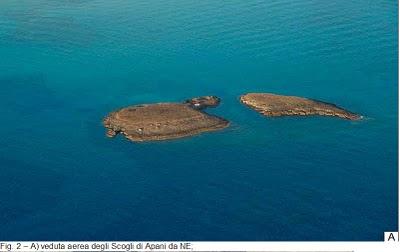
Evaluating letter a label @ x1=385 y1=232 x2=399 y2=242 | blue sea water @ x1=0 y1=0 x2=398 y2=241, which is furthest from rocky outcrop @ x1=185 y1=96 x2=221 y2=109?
letter a label @ x1=385 y1=232 x2=399 y2=242

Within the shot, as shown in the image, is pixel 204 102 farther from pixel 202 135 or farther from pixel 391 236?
pixel 391 236

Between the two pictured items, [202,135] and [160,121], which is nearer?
[202,135]

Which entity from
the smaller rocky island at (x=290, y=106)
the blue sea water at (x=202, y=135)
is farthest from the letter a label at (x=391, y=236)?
the smaller rocky island at (x=290, y=106)

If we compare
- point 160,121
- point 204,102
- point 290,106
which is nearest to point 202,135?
point 160,121

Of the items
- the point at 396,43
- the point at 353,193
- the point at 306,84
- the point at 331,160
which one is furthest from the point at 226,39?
the point at 353,193

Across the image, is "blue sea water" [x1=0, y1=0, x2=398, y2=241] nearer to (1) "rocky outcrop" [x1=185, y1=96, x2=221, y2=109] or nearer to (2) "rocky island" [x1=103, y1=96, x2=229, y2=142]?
(1) "rocky outcrop" [x1=185, y1=96, x2=221, y2=109]

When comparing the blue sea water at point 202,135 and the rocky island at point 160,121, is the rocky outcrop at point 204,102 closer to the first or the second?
the rocky island at point 160,121
